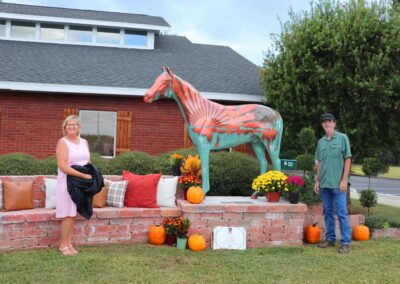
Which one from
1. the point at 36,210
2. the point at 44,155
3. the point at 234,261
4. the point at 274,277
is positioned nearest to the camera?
the point at 274,277

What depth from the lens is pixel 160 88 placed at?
5891mm

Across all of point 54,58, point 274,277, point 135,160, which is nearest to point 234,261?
point 274,277

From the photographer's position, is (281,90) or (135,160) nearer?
(135,160)

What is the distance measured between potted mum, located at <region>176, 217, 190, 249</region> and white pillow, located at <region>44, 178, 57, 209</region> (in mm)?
1837

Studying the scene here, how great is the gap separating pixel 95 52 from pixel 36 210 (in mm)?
7211

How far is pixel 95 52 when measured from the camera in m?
11.5

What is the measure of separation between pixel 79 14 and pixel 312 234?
33.9 ft

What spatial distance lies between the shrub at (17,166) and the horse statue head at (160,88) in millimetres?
2609

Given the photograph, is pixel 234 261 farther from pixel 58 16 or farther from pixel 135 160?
pixel 58 16

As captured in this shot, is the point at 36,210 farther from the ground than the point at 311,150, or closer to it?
closer to it

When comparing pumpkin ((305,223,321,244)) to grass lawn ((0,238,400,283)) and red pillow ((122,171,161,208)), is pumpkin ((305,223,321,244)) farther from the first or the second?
red pillow ((122,171,161,208))

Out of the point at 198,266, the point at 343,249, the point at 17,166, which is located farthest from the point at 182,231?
the point at 17,166

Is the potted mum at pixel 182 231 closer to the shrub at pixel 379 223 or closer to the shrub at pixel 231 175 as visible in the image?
the shrub at pixel 231 175

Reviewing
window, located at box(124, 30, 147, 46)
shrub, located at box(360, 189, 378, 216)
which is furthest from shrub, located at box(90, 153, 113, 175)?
window, located at box(124, 30, 147, 46)
